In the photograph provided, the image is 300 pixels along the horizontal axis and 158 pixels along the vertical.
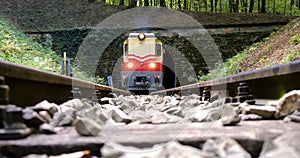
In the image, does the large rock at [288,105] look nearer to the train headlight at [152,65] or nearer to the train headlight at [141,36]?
the train headlight at [152,65]

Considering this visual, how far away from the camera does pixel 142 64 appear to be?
1140 centimetres

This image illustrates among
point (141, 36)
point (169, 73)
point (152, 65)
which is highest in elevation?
point (141, 36)

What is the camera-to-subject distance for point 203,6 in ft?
88.6

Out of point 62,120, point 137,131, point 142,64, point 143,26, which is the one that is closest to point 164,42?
point 143,26

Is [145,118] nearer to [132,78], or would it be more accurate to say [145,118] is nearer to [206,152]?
[206,152]

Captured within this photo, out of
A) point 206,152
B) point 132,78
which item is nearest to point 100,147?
point 206,152

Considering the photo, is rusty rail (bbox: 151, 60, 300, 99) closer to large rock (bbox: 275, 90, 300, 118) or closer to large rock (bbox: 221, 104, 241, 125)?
large rock (bbox: 275, 90, 300, 118)

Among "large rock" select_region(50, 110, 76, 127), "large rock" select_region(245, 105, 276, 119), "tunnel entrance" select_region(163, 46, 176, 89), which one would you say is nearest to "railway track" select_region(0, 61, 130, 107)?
"large rock" select_region(50, 110, 76, 127)

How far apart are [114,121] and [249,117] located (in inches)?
27.7

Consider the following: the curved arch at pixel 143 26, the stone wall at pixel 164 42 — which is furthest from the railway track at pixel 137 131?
the stone wall at pixel 164 42

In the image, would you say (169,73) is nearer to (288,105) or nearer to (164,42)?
(164,42)

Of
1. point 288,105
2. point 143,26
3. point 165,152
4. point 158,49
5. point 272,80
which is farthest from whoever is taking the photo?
point 143,26

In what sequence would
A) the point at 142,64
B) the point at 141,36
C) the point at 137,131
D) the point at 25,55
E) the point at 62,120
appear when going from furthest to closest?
the point at 141,36 → the point at 142,64 → the point at 25,55 → the point at 62,120 → the point at 137,131

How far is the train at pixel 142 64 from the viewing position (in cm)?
1123
